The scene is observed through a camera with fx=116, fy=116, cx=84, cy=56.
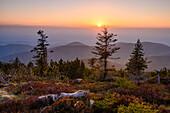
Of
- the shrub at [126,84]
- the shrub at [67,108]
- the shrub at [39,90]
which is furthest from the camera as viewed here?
the shrub at [126,84]

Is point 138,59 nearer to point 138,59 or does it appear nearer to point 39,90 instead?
point 138,59

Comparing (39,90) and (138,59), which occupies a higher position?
(39,90)

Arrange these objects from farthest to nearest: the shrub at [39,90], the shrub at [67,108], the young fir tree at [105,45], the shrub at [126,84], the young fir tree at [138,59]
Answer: the young fir tree at [138,59] → the young fir tree at [105,45] → the shrub at [126,84] → the shrub at [39,90] → the shrub at [67,108]

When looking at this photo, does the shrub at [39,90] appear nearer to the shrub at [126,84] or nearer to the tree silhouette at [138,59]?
the shrub at [126,84]

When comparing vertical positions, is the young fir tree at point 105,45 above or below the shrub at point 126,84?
above

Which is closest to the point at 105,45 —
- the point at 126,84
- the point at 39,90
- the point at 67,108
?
A: the point at 126,84

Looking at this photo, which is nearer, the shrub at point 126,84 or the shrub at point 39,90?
the shrub at point 39,90

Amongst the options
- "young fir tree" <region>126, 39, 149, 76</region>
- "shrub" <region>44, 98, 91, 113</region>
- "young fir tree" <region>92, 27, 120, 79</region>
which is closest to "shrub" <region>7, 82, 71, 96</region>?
"shrub" <region>44, 98, 91, 113</region>

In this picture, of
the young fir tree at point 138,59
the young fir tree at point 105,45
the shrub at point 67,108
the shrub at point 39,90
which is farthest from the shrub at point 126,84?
the young fir tree at point 138,59

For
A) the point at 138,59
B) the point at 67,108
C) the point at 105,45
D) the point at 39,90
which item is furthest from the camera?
the point at 138,59

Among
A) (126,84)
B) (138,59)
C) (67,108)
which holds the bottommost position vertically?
(138,59)

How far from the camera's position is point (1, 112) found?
421cm

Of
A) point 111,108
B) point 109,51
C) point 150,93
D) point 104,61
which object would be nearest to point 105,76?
point 104,61

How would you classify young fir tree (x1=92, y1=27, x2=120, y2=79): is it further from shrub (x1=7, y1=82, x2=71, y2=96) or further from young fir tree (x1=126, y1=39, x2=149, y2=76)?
shrub (x1=7, y1=82, x2=71, y2=96)
